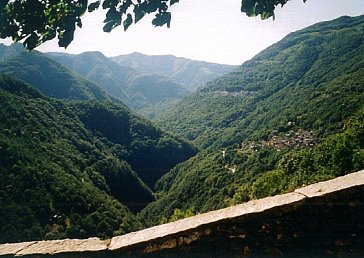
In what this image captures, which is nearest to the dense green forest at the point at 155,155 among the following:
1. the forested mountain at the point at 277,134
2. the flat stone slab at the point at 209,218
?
the forested mountain at the point at 277,134

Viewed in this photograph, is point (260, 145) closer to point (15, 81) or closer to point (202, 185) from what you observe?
point (202, 185)

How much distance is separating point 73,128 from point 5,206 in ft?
174

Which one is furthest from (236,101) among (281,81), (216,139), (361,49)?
(361,49)

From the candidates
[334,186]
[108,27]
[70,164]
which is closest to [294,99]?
[70,164]

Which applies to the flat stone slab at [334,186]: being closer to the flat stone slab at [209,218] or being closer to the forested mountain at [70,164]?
the flat stone slab at [209,218]

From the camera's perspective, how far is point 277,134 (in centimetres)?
8962

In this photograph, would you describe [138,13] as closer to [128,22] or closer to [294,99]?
[128,22]

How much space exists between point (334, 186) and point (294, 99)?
12610cm

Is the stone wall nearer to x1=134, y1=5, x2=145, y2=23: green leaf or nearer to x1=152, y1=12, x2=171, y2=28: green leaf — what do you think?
x1=152, y1=12, x2=171, y2=28: green leaf

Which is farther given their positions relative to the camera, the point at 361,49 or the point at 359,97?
the point at 361,49

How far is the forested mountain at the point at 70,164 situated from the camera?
54344mm

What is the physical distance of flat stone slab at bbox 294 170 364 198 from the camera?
3327 mm

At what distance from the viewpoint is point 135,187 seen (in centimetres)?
9925

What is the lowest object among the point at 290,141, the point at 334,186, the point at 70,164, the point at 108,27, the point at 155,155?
the point at 155,155
